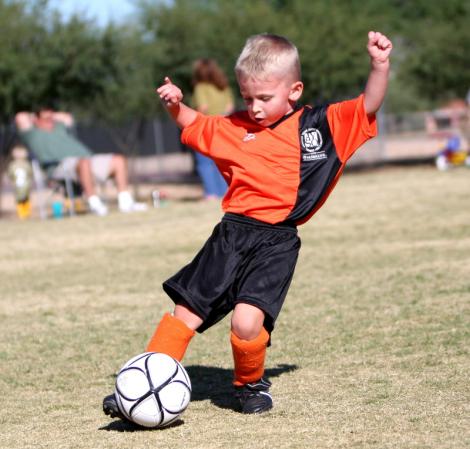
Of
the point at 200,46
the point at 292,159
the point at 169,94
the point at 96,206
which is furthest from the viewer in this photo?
the point at 200,46

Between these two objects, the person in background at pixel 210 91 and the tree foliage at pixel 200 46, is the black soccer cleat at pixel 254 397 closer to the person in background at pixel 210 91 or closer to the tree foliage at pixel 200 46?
the person in background at pixel 210 91

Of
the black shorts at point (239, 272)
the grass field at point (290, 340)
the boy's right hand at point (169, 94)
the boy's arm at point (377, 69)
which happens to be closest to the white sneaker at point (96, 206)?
the grass field at point (290, 340)

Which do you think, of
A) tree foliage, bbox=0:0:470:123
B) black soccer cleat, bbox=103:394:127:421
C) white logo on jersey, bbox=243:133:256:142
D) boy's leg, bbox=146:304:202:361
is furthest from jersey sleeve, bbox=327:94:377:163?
tree foliage, bbox=0:0:470:123

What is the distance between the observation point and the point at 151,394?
4320 millimetres

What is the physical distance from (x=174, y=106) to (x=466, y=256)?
4533 millimetres

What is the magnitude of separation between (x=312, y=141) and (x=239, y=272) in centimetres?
71

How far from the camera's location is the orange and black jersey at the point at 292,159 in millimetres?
4703

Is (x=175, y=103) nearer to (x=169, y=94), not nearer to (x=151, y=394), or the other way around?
(x=169, y=94)

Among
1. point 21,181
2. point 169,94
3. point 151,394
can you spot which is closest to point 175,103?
point 169,94

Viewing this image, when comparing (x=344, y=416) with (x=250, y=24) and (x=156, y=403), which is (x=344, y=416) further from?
(x=250, y=24)

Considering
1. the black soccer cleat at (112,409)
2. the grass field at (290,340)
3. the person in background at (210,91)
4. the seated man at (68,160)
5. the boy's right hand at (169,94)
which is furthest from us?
the seated man at (68,160)

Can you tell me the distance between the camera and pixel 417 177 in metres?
18.6

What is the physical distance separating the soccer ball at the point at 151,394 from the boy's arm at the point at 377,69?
1.52 metres

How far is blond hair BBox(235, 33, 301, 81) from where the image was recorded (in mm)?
4582
